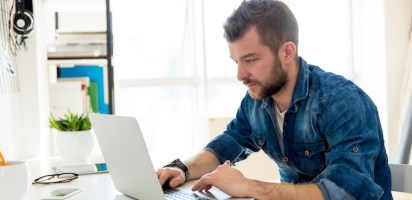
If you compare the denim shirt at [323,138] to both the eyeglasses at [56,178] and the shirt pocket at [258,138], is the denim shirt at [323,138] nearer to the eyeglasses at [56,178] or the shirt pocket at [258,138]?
the shirt pocket at [258,138]

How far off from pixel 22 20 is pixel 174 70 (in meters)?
1.72

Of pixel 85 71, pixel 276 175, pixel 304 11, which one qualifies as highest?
pixel 304 11

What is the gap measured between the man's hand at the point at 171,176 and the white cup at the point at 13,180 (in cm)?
37

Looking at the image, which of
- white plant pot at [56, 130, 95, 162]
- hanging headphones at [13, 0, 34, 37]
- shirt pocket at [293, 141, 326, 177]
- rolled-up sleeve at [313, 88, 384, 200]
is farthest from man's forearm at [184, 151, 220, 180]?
hanging headphones at [13, 0, 34, 37]

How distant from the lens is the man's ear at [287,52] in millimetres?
1440

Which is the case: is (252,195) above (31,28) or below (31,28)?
below

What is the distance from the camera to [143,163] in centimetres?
106

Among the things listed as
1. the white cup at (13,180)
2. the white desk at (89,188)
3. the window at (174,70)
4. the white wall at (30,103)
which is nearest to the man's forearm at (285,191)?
the white desk at (89,188)

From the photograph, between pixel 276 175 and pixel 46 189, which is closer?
pixel 46 189

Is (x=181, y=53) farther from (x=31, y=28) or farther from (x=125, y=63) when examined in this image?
(x=31, y=28)

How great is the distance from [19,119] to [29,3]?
22.9 inches

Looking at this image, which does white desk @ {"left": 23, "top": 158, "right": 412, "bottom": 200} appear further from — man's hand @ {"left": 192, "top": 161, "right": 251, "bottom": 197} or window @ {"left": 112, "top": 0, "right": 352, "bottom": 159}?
window @ {"left": 112, "top": 0, "right": 352, "bottom": 159}

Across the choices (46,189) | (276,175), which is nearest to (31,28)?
(46,189)

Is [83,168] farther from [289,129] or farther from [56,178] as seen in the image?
[289,129]
